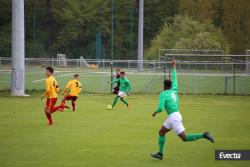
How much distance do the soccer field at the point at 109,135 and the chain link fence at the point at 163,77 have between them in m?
10.8

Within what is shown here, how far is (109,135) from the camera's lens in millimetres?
18891

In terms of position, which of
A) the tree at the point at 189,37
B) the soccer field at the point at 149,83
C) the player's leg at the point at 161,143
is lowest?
the soccer field at the point at 149,83

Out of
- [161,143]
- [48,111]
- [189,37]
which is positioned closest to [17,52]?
[48,111]

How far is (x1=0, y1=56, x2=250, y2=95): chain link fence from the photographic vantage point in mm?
42438

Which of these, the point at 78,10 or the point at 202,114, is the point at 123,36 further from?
the point at 202,114

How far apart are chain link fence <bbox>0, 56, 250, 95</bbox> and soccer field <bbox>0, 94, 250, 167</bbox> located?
1076 centimetres

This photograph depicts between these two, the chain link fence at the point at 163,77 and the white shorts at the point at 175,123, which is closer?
the white shorts at the point at 175,123

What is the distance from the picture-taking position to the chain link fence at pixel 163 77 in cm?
4244

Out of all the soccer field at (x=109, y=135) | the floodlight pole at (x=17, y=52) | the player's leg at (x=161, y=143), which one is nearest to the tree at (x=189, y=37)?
the floodlight pole at (x=17, y=52)

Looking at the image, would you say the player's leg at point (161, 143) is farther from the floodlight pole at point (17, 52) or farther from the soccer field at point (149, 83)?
the soccer field at point (149, 83)

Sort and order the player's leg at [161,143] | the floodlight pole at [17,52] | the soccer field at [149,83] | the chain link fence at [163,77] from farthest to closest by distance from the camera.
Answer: the chain link fence at [163,77], the soccer field at [149,83], the floodlight pole at [17,52], the player's leg at [161,143]

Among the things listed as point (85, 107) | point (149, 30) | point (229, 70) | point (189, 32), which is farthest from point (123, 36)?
point (85, 107)

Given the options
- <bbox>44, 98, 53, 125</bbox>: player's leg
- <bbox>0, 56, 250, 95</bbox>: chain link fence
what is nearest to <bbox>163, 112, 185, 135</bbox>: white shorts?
<bbox>44, 98, 53, 125</bbox>: player's leg

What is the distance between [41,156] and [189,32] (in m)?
55.9
